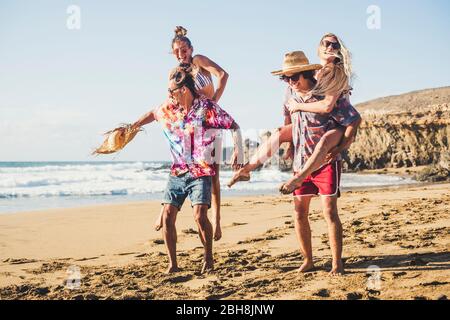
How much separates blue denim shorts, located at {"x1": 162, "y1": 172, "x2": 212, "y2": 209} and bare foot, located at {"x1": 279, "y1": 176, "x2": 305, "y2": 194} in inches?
32.8

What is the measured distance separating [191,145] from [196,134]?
112 millimetres

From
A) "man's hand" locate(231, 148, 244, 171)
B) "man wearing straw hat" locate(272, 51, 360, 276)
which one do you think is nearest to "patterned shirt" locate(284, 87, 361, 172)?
"man wearing straw hat" locate(272, 51, 360, 276)

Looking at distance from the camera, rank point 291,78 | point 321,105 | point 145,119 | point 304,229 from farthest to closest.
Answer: point 145,119
point 304,229
point 291,78
point 321,105

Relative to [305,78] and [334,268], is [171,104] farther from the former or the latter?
[334,268]

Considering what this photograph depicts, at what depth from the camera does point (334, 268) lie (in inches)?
159

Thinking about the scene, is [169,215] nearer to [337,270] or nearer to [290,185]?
[290,185]

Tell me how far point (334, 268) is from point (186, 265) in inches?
61.8

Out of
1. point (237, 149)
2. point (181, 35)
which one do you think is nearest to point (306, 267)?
point (237, 149)

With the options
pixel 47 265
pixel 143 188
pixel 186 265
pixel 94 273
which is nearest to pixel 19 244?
pixel 47 265

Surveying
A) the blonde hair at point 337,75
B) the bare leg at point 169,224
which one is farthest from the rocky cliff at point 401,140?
the bare leg at point 169,224

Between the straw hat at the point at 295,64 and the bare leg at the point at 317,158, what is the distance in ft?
1.84

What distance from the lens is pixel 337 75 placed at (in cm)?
393

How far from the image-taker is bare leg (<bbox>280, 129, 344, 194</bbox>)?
3.79 m
